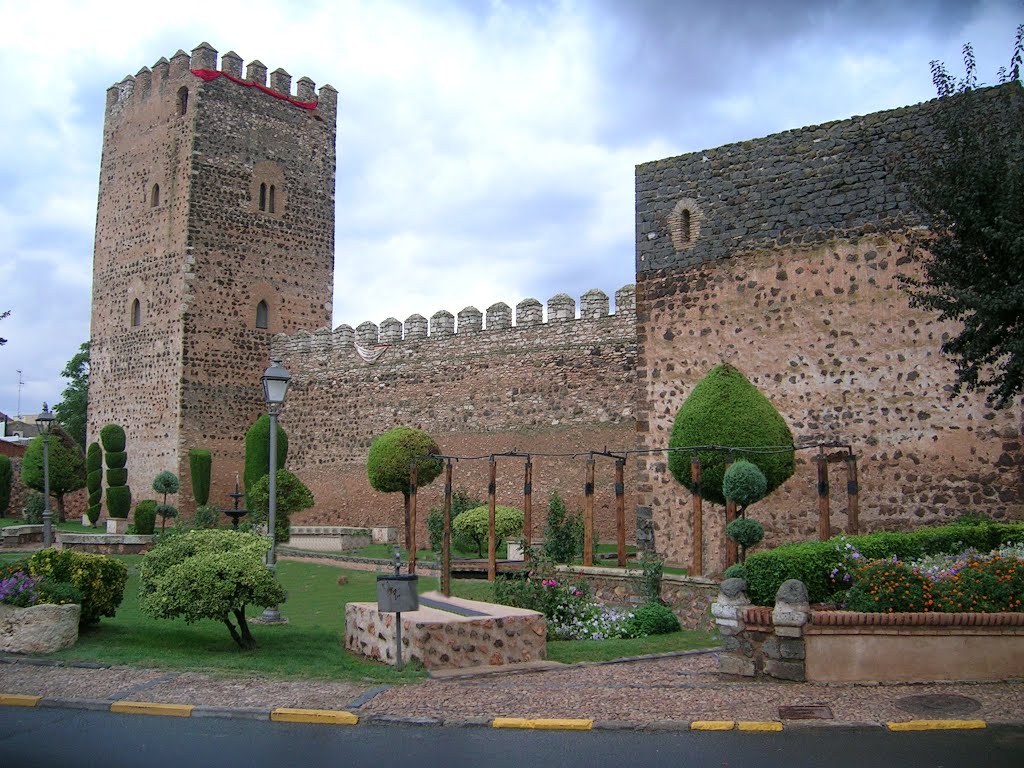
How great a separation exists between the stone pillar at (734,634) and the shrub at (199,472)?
19.7 meters

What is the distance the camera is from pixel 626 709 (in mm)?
7016

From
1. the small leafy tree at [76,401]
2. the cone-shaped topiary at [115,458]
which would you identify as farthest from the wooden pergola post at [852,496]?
the small leafy tree at [76,401]

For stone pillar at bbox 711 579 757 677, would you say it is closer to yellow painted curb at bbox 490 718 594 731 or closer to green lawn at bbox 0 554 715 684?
green lawn at bbox 0 554 715 684

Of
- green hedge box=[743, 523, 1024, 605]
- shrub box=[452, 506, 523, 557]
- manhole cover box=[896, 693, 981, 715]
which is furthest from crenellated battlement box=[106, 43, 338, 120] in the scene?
manhole cover box=[896, 693, 981, 715]

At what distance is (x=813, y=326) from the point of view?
13508 millimetres

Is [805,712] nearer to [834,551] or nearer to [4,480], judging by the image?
[834,551]

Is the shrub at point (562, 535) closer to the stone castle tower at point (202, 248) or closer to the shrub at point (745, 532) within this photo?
the shrub at point (745, 532)

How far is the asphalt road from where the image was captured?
19.1 ft

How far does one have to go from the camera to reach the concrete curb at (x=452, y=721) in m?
6.43

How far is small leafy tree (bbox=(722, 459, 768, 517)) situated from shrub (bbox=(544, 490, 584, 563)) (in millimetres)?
3112

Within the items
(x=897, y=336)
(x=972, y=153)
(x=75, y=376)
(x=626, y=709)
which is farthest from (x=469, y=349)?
(x=75, y=376)

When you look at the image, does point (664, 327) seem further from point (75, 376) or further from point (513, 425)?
point (75, 376)

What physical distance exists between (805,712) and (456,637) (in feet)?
10.4

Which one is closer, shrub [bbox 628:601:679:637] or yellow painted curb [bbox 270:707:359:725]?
yellow painted curb [bbox 270:707:359:725]
